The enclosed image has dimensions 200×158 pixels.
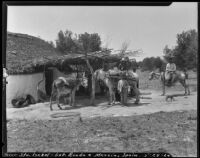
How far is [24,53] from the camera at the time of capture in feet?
53.8

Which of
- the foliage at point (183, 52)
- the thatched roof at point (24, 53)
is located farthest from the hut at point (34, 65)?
the foliage at point (183, 52)

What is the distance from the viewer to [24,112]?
12047 mm

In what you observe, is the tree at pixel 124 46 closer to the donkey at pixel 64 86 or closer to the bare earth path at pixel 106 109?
the donkey at pixel 64 86

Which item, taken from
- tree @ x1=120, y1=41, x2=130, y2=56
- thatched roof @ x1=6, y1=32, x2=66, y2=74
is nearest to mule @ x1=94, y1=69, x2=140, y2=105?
tree @ x1=120, y1=41, x2=130, y2=56

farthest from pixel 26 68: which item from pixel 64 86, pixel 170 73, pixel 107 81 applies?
pixel 170 73

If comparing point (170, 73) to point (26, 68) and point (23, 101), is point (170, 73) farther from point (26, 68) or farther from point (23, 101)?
point (23, 101)

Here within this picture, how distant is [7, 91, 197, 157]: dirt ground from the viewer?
281 inches

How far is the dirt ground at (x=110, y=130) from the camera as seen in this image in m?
7.14

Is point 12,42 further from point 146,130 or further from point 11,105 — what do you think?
point 146,130

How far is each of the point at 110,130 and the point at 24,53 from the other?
9.73 m

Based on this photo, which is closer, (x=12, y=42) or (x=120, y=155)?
(x=120, y=155)

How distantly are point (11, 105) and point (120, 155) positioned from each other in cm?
849

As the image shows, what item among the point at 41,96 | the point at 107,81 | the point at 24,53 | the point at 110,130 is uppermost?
the point at 24,53

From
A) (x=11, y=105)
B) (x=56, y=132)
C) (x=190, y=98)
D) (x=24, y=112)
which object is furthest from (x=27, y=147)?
(x=190, y=98)
